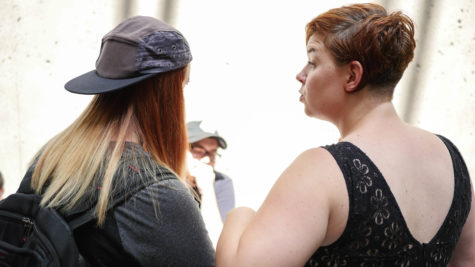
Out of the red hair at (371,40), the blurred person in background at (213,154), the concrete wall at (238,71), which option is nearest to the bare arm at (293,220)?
the red hair at (371,40)

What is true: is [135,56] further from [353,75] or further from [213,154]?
[213,154]

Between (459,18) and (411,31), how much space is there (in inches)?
101

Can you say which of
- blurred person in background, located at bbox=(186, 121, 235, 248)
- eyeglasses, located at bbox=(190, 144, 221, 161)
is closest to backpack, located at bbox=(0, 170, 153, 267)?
blurred person in background, located at bbox=(186, 121, 235, 248)

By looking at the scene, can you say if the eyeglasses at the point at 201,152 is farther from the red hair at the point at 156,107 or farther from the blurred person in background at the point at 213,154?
the red hair at the point at 156,107

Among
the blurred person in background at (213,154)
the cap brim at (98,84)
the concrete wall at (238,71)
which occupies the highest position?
the cap brim at (98,84)

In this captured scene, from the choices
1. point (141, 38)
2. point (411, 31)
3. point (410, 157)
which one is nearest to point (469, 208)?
point (410, 157)

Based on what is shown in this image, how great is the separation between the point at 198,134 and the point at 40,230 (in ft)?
7.04

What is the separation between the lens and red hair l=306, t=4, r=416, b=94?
3.97 ft

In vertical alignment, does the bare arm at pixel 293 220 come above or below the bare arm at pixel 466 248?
above

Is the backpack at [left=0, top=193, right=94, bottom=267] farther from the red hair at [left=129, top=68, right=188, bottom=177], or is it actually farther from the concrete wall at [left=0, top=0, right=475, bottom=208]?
the concrete wall at [left=0, top=0, right=475, bottom=208]

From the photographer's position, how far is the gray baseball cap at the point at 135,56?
1.28 metres

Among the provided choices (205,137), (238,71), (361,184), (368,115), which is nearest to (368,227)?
(361,184)

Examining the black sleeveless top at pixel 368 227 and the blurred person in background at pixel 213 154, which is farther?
the blurred person in background at pixel 213 154

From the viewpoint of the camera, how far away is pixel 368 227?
1115mm
